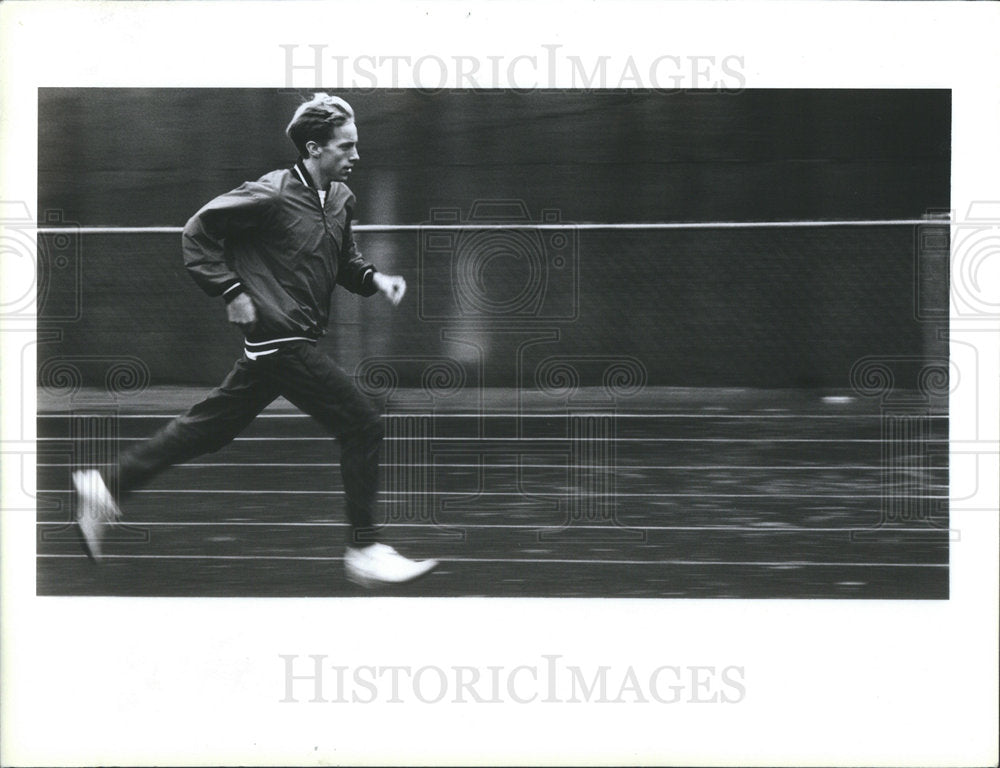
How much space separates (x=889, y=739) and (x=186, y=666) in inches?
97.9

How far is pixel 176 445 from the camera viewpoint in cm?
564

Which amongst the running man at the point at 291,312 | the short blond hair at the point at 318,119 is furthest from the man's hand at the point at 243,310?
the short blond hair at the point at 318,119

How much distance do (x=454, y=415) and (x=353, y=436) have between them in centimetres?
41

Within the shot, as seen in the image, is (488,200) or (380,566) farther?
(488,200)

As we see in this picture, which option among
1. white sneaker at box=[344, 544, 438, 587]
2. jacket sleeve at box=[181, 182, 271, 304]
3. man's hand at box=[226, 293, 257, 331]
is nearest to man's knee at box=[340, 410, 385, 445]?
white sneaker at box=[344, 544, 438, 587]

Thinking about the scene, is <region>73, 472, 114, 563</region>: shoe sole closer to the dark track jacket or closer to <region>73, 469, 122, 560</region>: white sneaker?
<region>73, 469, 122, 560</region>: white sneaker

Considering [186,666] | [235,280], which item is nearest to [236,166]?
[235,280]

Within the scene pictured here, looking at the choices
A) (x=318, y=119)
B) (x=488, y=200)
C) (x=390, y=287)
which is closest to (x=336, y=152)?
(x=318, y=119)

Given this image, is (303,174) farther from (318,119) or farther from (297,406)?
(297,406)

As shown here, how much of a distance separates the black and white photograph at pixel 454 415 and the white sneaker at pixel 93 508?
1cm

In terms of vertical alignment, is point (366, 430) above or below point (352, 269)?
below

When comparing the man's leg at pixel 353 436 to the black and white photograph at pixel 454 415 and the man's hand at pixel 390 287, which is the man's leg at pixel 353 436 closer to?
the black and white photograph at pixel 454 415

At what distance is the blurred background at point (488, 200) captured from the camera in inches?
223

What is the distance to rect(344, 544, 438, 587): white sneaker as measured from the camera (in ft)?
18.5
